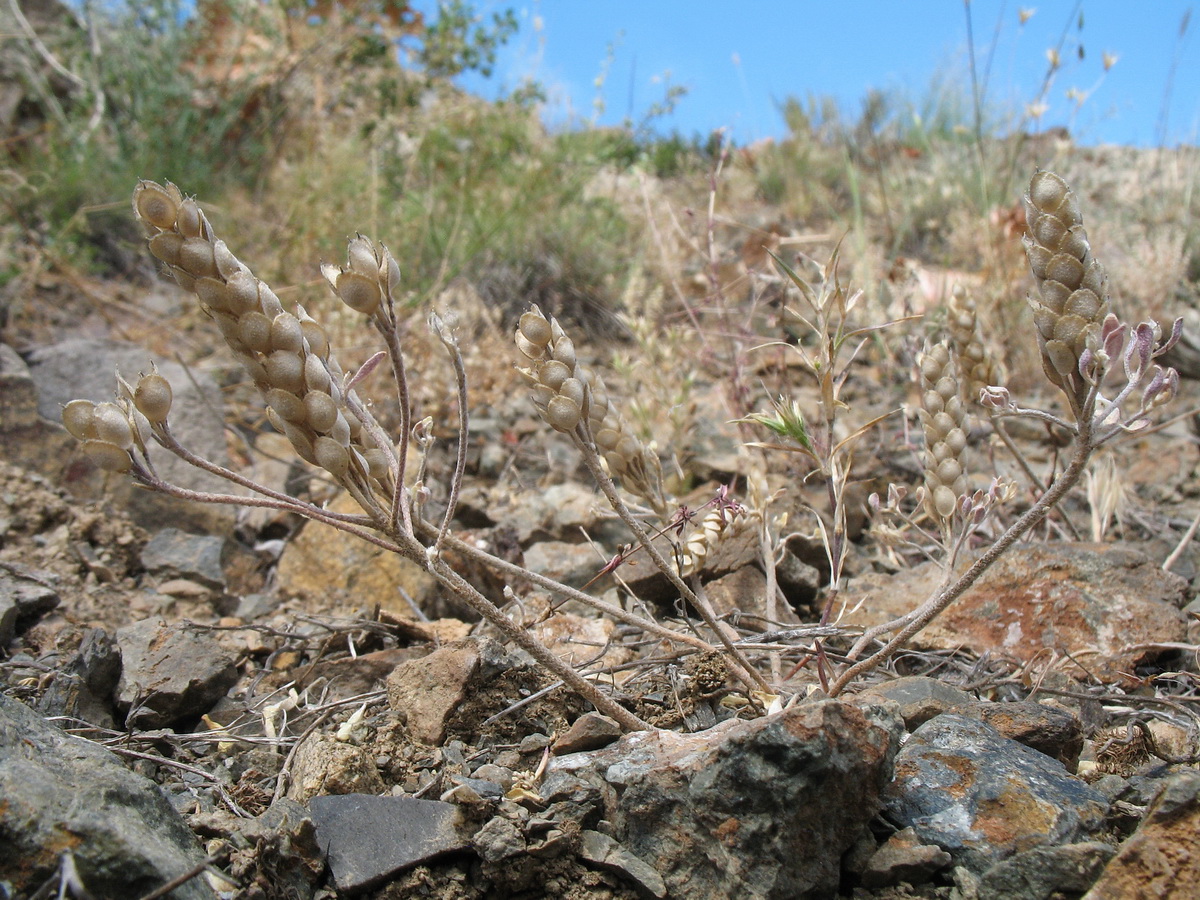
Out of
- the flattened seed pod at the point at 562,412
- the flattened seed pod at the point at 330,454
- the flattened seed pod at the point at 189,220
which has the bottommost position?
the flattened seed pod at the point at 330,454

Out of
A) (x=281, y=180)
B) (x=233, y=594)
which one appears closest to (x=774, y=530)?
(x=233, y=594)

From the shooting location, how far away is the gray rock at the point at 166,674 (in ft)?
5.78

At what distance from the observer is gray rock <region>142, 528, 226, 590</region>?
8.57 ft

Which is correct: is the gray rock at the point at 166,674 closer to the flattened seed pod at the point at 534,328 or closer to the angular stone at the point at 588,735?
the angular stone at the point at 588,735

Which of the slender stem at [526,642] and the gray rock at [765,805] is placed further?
the slender stem at [526,642]

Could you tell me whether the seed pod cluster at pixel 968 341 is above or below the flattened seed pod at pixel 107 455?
above

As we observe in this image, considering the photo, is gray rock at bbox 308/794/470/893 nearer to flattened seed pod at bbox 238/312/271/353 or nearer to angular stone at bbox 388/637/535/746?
angular stone at bbox 388/637/535/746

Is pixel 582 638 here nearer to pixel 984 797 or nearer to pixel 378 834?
pixel 378 834

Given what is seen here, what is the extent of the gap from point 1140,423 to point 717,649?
0.78 meters

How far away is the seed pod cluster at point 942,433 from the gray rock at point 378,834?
1.04m

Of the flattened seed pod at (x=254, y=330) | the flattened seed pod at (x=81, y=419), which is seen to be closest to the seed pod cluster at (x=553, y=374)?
the flattened seed pod at (x=254, y=330)

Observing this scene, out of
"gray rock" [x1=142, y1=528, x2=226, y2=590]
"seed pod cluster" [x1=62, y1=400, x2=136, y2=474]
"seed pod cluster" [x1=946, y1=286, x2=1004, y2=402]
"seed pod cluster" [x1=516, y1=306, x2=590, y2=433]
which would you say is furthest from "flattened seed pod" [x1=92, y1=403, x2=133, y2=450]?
"seed pod cluster" [x1=946, y1=286, x2=1004, y2=402]

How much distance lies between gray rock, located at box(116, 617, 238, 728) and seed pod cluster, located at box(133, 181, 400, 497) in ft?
2.83

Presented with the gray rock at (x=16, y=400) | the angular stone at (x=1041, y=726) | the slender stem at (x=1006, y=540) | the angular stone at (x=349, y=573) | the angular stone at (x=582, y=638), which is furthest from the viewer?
the gray rock at (x=16, y=400)
